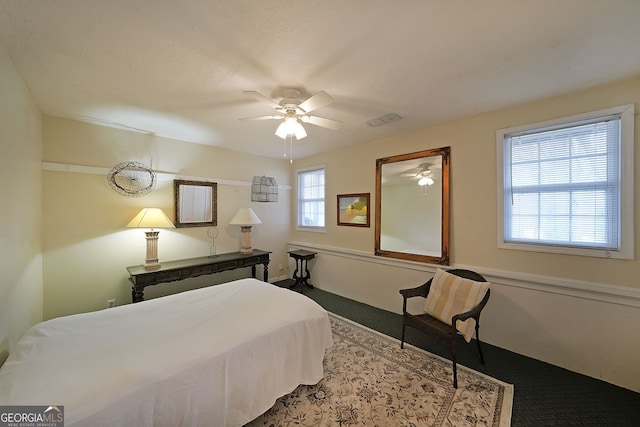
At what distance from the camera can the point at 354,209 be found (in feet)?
12.5

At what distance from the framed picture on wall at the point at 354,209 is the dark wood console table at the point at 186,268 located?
1509mm

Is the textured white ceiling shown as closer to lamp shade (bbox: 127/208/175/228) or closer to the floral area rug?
lamp shade (bbox: 127/208/175/228)

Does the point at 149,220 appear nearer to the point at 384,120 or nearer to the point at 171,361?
the point at 171,361

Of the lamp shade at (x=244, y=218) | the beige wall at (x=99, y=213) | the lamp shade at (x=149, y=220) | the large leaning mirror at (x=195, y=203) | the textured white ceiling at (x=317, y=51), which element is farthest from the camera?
the lamp shade at (x=244, y=218)

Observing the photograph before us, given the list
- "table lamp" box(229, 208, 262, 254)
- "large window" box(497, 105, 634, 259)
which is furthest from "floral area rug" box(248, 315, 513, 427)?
"table lamp" box(229, 208, 262, 254)

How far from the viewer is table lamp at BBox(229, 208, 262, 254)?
3.78m

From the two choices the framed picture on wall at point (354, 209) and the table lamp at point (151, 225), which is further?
the framed picture on wall at point (354, 209)

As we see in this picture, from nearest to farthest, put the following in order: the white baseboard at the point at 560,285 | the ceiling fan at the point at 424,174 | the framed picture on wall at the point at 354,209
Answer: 1. the white baseboard at the point at 560,285
2. the ceiling fan at the point at 424,174
3. the framed picture on wall at the point at 354,209

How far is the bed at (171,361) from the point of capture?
1.08m

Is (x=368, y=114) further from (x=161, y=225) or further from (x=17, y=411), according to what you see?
(x=17, y=411)

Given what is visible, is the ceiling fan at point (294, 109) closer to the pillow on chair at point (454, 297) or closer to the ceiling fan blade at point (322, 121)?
the ceiling fan blade at point (322, 121)

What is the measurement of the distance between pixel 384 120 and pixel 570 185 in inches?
74.4

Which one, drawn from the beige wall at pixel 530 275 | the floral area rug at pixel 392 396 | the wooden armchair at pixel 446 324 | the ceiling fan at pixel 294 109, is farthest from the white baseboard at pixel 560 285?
the ceiling fan at pixel 294 109

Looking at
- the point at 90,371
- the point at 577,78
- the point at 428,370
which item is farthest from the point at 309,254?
the point at 577,78
